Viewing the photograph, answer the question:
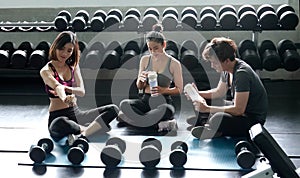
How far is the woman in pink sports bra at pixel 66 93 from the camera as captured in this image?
3.37 meters

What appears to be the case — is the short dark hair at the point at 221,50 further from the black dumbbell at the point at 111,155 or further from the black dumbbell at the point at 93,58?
the black dumbbell at the point at 93,58

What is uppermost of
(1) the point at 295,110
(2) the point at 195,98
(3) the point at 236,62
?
(3) the point at 236,62

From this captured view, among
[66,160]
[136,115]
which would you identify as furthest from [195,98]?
[66,160]

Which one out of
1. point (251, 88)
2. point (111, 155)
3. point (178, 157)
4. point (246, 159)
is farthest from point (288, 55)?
point (111, 155)

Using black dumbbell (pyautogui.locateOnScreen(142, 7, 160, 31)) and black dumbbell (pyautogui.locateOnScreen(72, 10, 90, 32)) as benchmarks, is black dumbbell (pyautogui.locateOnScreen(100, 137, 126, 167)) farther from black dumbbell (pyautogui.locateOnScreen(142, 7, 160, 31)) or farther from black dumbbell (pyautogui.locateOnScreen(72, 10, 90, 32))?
black dumbbell (pyautogui.locateOnScreen(72, 10, 90, 32))

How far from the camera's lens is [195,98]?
11.3ft

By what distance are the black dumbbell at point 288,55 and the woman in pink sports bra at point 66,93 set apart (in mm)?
1725

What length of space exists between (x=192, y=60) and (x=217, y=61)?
1.21 metres

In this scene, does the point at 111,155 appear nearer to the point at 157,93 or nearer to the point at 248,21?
the point at 157,93

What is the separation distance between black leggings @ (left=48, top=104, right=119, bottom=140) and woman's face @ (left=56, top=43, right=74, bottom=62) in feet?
1.21

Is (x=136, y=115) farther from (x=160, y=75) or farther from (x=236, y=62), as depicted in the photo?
(x=236, y=62)

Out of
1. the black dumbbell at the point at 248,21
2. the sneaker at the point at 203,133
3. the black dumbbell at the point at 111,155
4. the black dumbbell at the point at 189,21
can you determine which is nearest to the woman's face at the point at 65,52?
the black dumbbell at the point at 111,155

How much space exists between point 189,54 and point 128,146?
145 centimetres

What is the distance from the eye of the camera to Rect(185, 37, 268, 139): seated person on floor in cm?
326
